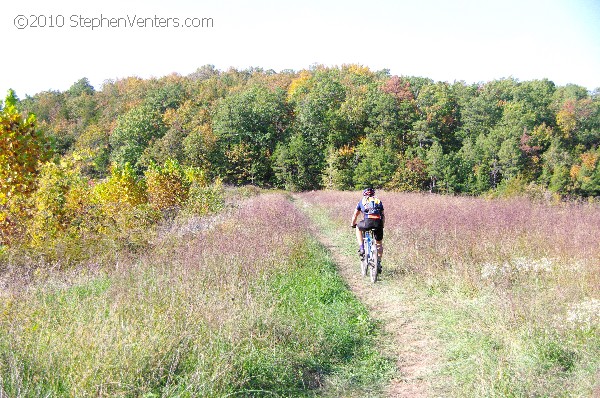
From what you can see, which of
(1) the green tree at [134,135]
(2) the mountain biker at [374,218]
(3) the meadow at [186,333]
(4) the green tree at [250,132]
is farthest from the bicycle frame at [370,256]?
(1) the green tree at [134,135]

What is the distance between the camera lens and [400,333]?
5.88 meters

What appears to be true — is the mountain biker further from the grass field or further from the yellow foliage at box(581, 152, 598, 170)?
the yellow foliage at box(581, 152, 598, 170)

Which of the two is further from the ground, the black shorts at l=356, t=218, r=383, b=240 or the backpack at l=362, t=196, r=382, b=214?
the backpack at l=362, t=196, r=382, b=214

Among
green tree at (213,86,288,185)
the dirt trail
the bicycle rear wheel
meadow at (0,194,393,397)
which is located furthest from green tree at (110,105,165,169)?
meadow at (0,194,393,397)

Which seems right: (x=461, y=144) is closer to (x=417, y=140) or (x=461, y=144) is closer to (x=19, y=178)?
(x=417, y=140)

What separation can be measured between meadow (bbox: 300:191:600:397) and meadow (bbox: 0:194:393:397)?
3.70 feet

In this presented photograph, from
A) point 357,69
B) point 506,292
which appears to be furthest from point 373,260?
point 357,69

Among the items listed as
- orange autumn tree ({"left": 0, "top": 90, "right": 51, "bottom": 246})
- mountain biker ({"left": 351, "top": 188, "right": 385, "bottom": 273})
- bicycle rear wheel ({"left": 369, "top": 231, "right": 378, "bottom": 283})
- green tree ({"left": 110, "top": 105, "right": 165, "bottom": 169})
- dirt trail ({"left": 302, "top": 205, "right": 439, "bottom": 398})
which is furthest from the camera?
green tree ({"left": 110, "top": 105, "right": 165, "bottom": 169})

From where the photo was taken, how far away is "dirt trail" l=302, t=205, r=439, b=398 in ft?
14.7

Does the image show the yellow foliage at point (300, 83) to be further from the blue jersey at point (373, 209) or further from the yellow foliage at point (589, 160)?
the blue jersey at point (373, 209)

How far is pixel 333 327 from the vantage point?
5.76m

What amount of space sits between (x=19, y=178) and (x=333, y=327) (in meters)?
6.65

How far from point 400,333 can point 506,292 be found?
5.40 ft

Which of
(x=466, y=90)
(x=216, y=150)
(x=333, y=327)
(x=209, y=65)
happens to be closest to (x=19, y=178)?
(x=333, y=327)
